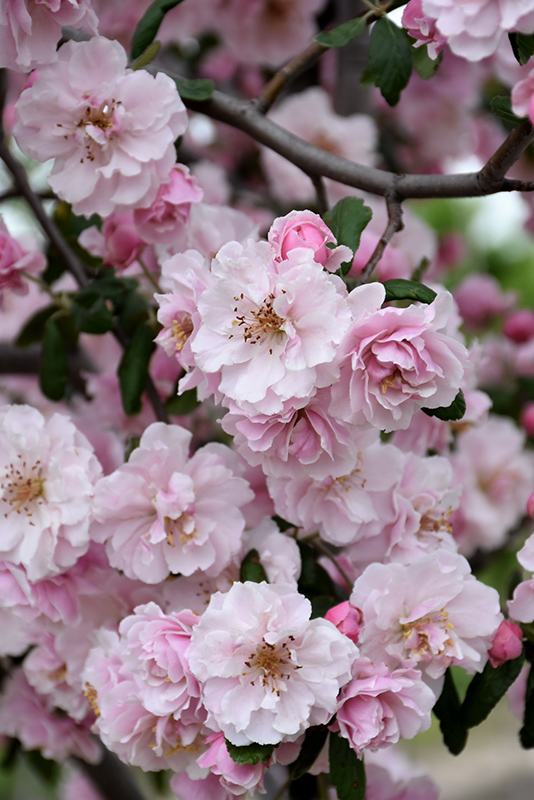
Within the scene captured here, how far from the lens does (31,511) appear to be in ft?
3.00

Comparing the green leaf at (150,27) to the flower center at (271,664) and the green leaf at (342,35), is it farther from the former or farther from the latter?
the flower center at (271,664)

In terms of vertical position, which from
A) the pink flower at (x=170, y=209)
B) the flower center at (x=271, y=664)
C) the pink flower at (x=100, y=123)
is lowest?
the flower center at (x=271, y=664)

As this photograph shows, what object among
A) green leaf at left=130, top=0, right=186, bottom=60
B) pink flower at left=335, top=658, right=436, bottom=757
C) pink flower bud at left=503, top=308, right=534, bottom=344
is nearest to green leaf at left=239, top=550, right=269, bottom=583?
pink flower at left=335, top=658, right=436, bottom=757

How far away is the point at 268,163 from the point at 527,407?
82cm

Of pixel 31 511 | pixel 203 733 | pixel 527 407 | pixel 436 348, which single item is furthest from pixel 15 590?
pixel 527 407

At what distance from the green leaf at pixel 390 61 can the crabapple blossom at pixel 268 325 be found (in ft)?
1.23

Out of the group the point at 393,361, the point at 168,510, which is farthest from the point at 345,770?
the point at 393,361

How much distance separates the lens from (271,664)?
29.1 inches

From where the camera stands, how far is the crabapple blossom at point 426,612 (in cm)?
79

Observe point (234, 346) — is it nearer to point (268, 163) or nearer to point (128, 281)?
point (128, 281)

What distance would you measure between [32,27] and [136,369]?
0.42 m

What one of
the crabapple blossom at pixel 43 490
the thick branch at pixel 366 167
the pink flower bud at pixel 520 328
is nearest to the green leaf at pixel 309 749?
the crabapple blossom at pixel 43 490

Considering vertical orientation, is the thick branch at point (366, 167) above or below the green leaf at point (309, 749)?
above

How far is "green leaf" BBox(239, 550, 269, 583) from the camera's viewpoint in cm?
85
